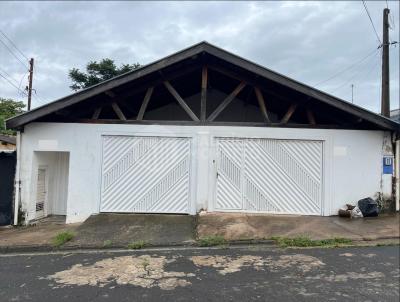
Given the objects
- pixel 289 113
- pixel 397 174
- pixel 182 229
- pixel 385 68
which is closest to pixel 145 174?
pixel 182 229

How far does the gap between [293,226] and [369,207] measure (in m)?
2.40

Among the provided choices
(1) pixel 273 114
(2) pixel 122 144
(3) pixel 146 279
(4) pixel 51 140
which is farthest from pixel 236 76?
(3) pixel 146 279

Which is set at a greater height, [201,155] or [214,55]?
[214,55]

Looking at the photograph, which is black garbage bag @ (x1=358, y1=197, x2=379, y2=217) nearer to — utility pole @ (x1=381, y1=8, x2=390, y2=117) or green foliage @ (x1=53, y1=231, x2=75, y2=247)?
utility pole @ (x1=381, y1=8, x2=390, y2=117)

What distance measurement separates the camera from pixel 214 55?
8.62 metres

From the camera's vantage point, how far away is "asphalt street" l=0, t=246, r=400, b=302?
14.3 feet

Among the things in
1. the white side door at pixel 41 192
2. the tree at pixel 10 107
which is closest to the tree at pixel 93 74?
the tree at pixel 10 107

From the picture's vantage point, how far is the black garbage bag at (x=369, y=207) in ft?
28.6

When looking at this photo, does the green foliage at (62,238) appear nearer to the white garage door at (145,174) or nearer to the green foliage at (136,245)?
the green foliage at (136,245)

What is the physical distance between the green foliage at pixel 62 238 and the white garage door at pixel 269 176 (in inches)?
148

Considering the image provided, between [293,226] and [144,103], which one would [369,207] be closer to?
[293,226]

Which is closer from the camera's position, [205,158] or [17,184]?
[17,184]

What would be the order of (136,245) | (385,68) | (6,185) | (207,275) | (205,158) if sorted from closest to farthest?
(207,275) < (136,245) < (6,185) < (205,158) < (385,68)

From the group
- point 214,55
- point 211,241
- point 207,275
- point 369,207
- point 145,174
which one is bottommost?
point 207,275
